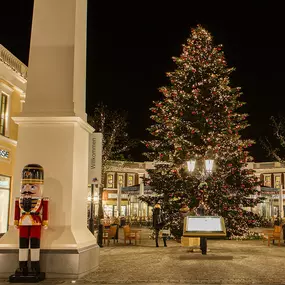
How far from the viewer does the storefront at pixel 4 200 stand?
21.4m

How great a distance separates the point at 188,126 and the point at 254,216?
5.62 meters

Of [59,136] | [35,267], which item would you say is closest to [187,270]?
[35,267]

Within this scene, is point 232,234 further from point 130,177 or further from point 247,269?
point 130,177

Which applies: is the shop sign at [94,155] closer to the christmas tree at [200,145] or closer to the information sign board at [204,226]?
the information sign board at [204,226]

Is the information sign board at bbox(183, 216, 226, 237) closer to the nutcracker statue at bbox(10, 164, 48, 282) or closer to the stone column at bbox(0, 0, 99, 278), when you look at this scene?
the stone column at bbox(0, 0, 99, 278)

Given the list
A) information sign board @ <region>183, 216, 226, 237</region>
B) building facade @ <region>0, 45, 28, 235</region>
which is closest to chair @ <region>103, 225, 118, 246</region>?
building facade @ <region>0, 45, 28, 235</region>

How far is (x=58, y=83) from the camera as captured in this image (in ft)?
35.2

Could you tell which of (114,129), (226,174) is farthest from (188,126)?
(114,129)

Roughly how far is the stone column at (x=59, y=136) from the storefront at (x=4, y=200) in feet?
37.4

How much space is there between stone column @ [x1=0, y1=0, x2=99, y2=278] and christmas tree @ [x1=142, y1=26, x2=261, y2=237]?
11916mm

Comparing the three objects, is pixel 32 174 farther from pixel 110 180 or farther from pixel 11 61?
pixel 110 180

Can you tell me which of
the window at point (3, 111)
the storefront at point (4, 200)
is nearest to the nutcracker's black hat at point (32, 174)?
the storefront at point (4, 200)

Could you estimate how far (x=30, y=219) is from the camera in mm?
9383

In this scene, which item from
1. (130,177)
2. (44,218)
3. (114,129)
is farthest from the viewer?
(130,177)
